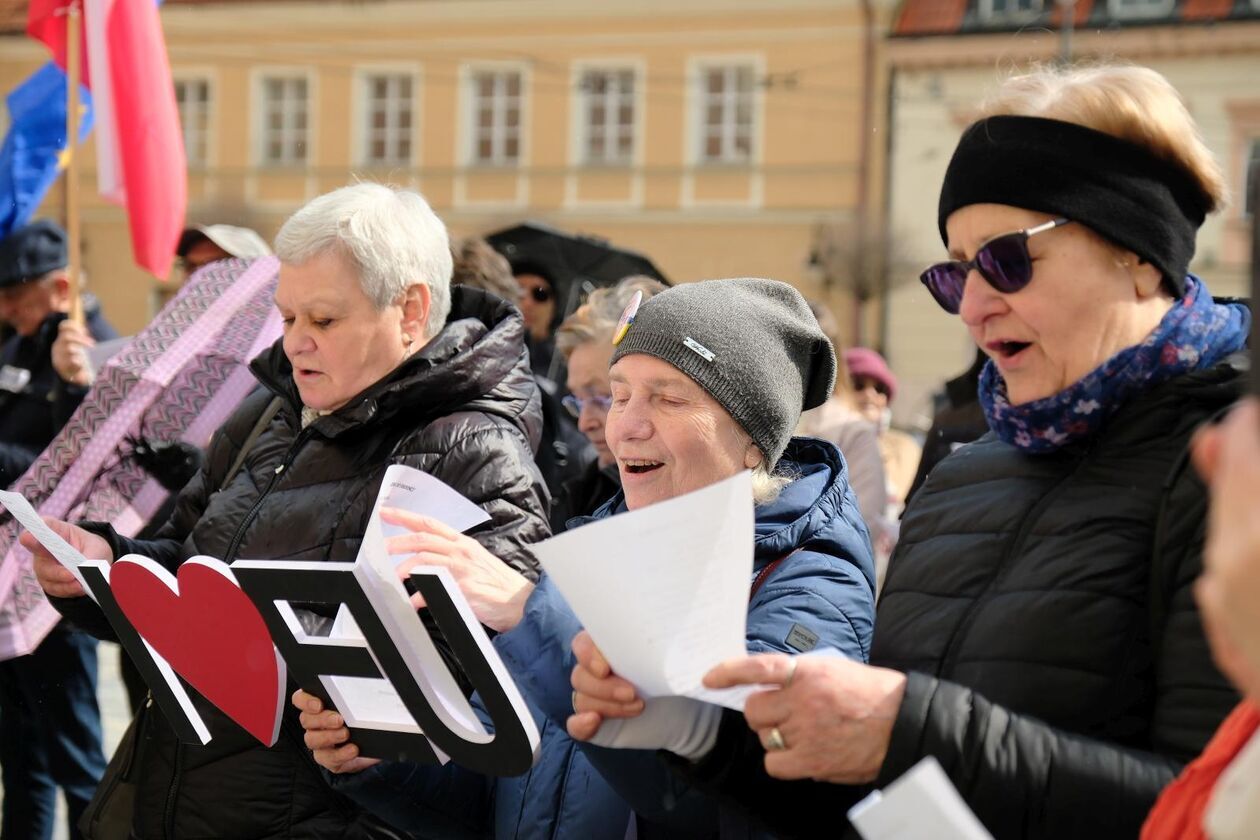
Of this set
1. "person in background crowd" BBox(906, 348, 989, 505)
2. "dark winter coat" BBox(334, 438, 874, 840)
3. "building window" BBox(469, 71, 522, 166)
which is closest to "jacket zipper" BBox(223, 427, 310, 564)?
"dark winter coat" BBox(334, 438, 874, 840)

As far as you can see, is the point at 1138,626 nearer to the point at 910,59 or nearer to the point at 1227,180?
the point at 1227,180

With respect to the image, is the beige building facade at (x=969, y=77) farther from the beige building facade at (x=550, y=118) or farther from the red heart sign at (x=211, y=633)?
the red heart sign at (x=211, y=633)

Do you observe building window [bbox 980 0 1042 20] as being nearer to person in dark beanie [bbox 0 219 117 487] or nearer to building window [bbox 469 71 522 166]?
building window [bbox 469 71 522 166]

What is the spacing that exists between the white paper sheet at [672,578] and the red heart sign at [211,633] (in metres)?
0.86

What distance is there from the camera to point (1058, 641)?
1.72 metres

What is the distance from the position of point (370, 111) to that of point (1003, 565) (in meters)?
28.7

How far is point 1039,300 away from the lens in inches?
72.7

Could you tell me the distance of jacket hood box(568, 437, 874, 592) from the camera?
2.33 metres

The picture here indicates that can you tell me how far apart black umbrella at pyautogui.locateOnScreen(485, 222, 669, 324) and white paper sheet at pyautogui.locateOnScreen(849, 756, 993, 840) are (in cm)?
495

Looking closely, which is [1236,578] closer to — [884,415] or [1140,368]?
[1140,368]

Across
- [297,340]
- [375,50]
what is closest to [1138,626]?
[297,340]

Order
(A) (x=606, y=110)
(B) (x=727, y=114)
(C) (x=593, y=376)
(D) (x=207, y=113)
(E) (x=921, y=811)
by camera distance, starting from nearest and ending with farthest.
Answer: (E) (x=921, y=811)
(C) (x=593, y=376)
(B) (x=727, y=114)
(A) (x=606, y=110)
(D) (x=207, y=113)

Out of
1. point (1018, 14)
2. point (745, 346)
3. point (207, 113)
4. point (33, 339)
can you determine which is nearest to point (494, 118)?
point (207, 113)

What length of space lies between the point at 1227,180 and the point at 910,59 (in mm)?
25870
